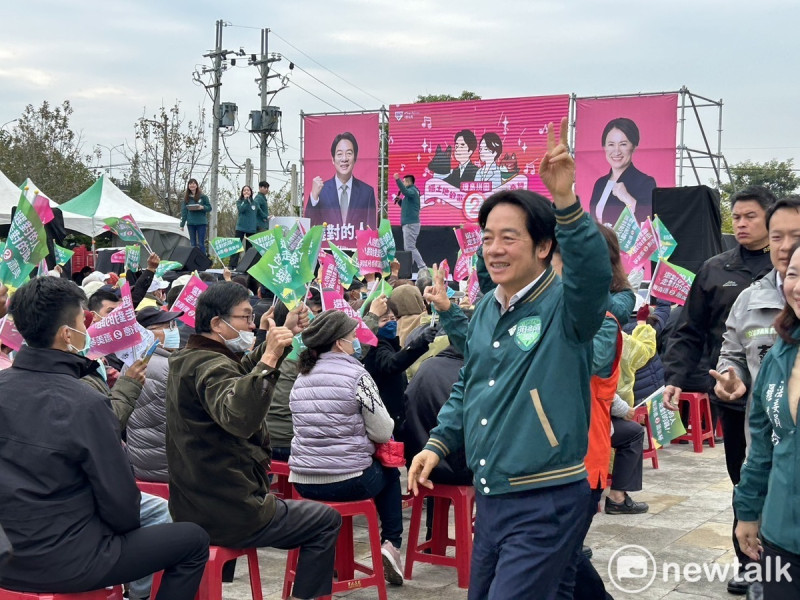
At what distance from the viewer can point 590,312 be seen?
283 centimetres

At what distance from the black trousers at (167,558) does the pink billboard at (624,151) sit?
16.6m

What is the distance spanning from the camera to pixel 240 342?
447 centimetres

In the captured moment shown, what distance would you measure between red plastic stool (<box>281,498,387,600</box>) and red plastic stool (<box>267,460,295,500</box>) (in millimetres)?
577

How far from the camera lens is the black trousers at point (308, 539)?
4.34 m

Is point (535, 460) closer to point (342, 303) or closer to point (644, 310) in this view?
point (342, 303)

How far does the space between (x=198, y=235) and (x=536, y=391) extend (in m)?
16.8

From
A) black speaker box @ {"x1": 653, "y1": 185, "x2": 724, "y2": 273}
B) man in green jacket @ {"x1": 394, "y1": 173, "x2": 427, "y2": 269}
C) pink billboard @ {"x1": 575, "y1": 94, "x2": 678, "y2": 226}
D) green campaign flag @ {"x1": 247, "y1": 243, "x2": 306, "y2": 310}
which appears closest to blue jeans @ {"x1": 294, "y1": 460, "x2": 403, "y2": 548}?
green campaign flag @ {"x1": 247, "y1": 243, "x2": 306, "y2": 310}

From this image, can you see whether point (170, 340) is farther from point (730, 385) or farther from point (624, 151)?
point (624, 151)

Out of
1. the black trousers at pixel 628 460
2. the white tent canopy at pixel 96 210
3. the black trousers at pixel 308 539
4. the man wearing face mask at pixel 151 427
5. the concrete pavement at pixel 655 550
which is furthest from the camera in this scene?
the white tent canopy at pixel 96 210

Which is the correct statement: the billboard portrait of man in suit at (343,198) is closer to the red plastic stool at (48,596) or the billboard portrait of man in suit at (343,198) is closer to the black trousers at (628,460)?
the black trousers at (628,460)

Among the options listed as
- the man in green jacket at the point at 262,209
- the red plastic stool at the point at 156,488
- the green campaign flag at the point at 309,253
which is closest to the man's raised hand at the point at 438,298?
the green campaign flag at the point at 309,253

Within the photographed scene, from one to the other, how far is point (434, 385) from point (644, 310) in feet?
5.88

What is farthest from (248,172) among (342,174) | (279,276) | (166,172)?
(279,276)

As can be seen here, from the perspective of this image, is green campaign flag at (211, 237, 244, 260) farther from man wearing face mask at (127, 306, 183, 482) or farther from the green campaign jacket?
the green campaign jacket
